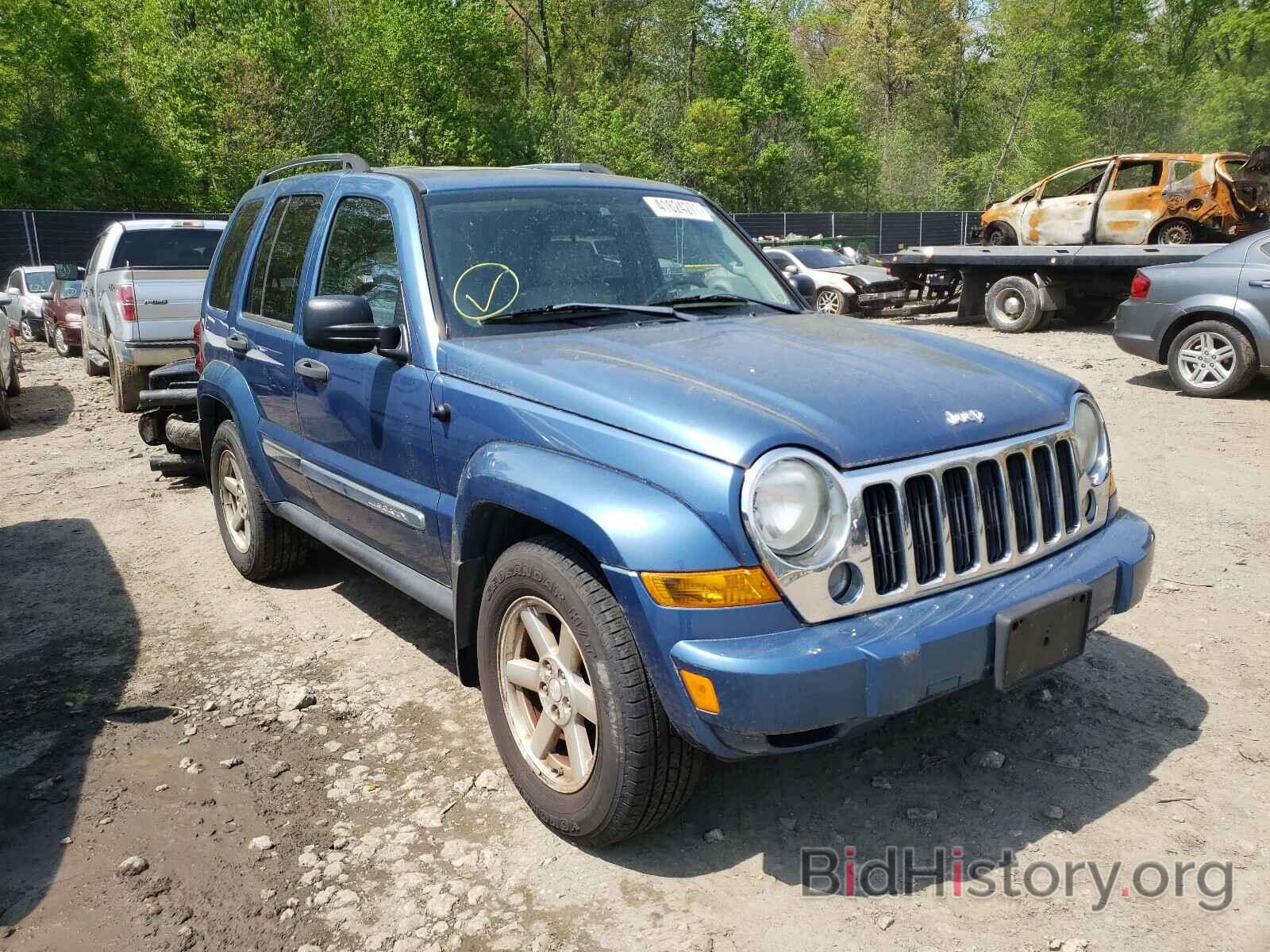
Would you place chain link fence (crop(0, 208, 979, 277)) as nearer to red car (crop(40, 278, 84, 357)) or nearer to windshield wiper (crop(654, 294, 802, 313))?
red car (crop(40, 278, 84, 357))

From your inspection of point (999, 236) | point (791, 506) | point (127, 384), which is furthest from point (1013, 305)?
point (791, 506)

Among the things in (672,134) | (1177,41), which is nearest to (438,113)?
(672,134)

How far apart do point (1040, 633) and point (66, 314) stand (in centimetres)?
1812

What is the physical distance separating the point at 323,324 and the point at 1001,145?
6367 centimetres

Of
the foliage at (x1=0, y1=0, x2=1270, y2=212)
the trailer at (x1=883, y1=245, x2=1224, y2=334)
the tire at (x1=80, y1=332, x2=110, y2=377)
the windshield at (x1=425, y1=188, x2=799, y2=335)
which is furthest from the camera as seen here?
the foliage at (x1=0, y1=0, x2=1270, y2=212)

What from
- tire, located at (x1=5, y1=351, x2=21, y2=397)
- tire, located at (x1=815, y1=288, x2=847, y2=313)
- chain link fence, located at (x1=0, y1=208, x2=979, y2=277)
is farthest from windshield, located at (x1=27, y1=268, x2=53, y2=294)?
tire, located at (x1=815, y1=288, x2=847, y2=313)

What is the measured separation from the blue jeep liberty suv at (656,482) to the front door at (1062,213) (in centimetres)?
1543

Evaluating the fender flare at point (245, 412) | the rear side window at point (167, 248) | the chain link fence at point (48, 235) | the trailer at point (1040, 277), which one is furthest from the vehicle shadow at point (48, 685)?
the chain link fence at point (48, 235)

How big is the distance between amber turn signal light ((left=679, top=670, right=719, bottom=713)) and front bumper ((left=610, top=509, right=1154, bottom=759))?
0.5 inches

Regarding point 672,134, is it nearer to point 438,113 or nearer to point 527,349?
point 438,113

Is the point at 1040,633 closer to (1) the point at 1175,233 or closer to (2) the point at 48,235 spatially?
(1) the point at 1175,233

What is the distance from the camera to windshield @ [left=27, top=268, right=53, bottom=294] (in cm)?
2139

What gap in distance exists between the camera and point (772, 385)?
294 cm

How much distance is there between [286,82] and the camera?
37.3 metres
